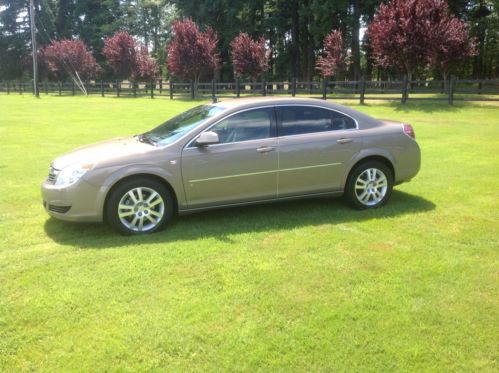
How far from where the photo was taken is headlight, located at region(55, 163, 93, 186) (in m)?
5.44

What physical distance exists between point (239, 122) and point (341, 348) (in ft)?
11.1

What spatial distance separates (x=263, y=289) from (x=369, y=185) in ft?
9.69

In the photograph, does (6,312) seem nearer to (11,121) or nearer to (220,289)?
(220,289)

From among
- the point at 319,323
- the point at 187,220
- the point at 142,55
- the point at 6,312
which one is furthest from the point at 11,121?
the point at 142,55

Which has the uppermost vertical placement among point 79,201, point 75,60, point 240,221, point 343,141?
point 75,60

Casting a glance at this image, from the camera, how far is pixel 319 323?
11.8ft

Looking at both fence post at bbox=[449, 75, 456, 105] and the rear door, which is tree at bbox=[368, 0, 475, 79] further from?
the rear door

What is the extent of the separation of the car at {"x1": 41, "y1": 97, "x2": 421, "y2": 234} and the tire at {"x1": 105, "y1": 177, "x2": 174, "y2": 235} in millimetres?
11

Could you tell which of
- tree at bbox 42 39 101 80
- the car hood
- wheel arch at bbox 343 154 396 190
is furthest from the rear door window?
tree at bbox 42 39 101 80

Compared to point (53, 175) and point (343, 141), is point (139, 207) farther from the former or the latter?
point (343, 141)

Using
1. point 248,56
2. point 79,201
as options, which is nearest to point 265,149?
point 79,201

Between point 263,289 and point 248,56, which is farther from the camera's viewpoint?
point 248,56

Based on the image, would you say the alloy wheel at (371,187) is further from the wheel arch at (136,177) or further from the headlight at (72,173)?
the headlight at (72,173)

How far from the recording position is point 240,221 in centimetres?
611
